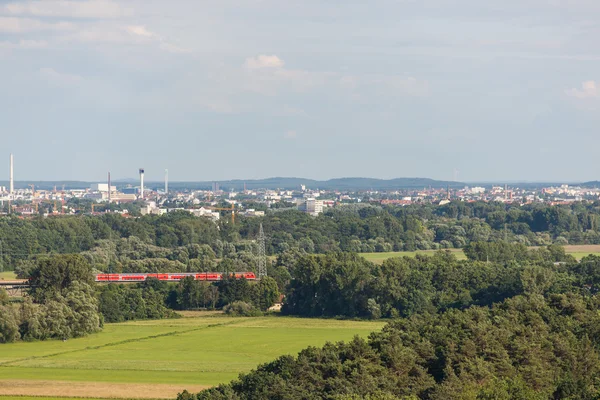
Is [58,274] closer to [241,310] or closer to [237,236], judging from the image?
[241,310]

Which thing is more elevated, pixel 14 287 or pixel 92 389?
pixel 14 287

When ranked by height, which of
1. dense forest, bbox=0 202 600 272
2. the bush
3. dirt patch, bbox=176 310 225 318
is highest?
dense forest, bbox=0 202 600 272

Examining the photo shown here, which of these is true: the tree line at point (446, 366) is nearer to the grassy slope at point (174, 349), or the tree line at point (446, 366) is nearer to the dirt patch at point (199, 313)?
the grassy slope at point (174, 349)

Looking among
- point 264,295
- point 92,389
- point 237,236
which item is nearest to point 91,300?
point 264,295

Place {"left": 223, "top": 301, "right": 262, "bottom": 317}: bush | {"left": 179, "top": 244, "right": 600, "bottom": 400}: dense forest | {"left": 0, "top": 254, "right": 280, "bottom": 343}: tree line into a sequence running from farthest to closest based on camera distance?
{"left": 223, "top": 301, "right": 262, "bottom": 317}: bush → {"left": 0, "top": 254, "right": 280, "bottom": 343}: tree line → {"left": 179, "top": 244, "right": 600, "bottom": 400}: dense forest

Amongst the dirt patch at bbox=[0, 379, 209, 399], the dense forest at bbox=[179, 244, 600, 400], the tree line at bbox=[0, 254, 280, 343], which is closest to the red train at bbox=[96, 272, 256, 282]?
the tree line at bbox=[0, 254, 280, 343]

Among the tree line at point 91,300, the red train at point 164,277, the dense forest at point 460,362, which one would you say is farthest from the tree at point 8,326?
the dense forest at point 460,362

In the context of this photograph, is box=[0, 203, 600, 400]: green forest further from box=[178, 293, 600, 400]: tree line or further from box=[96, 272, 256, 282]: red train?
box=[96, 272, 256, 282]: red train
